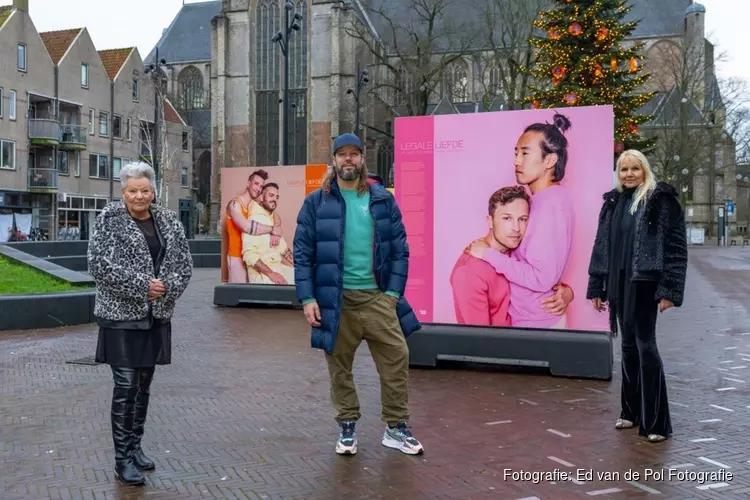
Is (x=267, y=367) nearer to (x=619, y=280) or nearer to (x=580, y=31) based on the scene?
(x=619, y=280)

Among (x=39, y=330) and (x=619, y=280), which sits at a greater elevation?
(x=619, y=280)

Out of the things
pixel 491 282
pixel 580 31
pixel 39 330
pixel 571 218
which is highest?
pixel 580 31

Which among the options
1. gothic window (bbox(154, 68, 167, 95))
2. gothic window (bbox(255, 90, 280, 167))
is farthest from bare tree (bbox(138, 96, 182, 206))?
gothic window (bbox(255, 90, 280, 167))

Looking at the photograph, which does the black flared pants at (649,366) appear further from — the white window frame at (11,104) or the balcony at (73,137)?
the balcony at (73,137)

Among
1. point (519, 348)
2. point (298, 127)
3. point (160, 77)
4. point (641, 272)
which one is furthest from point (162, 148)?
point (641, 272)

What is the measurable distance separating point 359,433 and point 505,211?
324 cm

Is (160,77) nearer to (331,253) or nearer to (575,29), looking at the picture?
(575,29)

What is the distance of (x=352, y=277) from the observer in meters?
4.77

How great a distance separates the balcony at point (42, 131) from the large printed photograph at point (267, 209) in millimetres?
31356

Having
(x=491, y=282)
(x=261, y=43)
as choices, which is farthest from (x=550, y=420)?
(x=261, y=43)

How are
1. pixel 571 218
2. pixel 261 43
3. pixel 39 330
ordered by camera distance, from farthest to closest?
pixel 261 43 → pixel 39 330 → pixel 571 218

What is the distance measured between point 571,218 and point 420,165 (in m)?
1.76

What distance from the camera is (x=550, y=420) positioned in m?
5.72

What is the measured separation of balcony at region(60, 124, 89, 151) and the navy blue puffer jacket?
4204 cm
